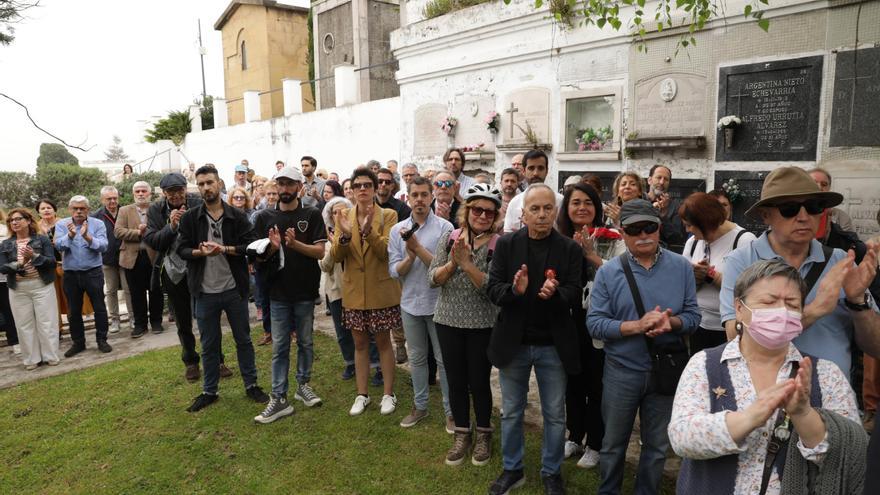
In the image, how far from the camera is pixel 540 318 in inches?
133

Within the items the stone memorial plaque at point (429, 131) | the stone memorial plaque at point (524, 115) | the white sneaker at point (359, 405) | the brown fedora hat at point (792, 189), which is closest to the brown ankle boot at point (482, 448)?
the white sneaker at point (359, 405)

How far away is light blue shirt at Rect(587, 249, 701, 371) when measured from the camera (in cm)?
305

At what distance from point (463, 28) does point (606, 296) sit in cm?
877

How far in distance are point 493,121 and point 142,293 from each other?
6500mm

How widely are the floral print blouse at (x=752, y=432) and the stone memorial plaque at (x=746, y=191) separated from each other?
580 centimetres

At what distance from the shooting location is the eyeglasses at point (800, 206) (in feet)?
8.55

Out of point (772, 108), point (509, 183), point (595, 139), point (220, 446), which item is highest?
point (772, 108)

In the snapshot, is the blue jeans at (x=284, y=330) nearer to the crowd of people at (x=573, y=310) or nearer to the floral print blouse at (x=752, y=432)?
the crowd of people at (x=573, y=310)

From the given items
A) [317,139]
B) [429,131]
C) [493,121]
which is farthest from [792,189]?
[317,139]

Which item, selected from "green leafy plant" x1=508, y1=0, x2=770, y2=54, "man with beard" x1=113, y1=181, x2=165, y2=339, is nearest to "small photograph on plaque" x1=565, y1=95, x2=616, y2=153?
"green leafy plant" x1=508, y1=0, x2=770, y2=54

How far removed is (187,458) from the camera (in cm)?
428

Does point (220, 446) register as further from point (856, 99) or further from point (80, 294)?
point (856, 99)

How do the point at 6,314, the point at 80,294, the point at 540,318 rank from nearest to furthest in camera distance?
the point at 540,318, the point at 80,294, the point at 6,314

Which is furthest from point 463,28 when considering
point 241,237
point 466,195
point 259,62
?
point 259,62
